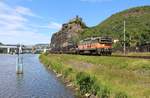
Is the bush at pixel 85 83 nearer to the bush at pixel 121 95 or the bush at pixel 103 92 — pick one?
the bush at pixel 103 92

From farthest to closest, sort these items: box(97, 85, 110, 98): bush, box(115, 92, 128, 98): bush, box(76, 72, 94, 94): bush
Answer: box(76, 72, 94, 94): bush < box(97, 85, 110, 98): bush < box(115, 92, 128, 98): bush

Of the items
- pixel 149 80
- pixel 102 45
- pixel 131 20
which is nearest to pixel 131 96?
pixel 149 80

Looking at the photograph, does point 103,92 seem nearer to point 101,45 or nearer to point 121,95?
point 121,95

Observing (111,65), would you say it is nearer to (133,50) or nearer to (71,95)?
(71,95)

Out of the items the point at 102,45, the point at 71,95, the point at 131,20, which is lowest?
the point at 71,95

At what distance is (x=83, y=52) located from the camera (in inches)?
3686

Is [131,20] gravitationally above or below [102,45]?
above

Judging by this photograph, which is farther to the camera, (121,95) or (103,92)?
(103,92)

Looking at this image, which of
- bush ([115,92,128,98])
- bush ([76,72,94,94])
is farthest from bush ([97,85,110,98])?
bush ([76,72,94,94])

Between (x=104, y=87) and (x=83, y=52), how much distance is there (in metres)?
67.2

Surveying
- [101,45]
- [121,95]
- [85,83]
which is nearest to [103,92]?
[121,95]

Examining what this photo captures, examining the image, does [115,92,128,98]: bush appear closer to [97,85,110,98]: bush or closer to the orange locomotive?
[97,85,110,98]: bush

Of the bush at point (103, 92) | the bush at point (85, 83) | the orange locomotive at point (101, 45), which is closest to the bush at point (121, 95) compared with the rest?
the bush at point (103, 92)

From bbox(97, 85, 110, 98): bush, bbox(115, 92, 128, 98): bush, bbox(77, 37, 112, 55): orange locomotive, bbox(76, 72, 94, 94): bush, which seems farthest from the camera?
bbox(77, 37, 112, 55): orange locomotive
